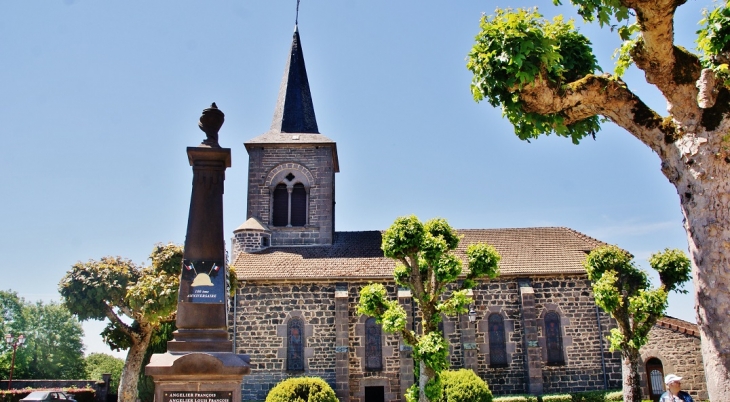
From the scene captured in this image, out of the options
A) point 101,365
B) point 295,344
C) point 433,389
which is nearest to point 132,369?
point 295,344

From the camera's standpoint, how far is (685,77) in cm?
761

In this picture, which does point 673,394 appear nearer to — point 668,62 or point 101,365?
point 668,62

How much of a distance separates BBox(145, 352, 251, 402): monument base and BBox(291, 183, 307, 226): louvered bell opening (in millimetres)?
20139

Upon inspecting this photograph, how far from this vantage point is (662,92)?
25.7 feet

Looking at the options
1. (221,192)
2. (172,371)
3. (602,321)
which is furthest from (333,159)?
(172,371)

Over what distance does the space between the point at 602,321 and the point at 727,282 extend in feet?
62.5

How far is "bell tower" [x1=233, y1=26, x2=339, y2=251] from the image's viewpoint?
28.3 m

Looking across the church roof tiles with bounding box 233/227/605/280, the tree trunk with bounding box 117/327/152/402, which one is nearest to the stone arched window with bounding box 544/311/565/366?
the church roof tiles with bounding box 233/227/605/280

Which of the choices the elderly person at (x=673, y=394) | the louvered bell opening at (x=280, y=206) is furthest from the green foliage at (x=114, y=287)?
the elderly person at (x=673, y=394)

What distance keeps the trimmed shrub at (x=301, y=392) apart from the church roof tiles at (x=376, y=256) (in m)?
5.77

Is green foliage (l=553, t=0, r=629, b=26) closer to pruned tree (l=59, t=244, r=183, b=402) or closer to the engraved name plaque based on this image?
the engraved name plaque

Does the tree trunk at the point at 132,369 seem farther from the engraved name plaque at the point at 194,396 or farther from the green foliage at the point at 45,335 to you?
the green foliage at the point at 45,335

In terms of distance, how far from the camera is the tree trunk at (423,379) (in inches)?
709

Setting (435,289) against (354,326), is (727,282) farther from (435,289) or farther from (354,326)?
(354,326)
